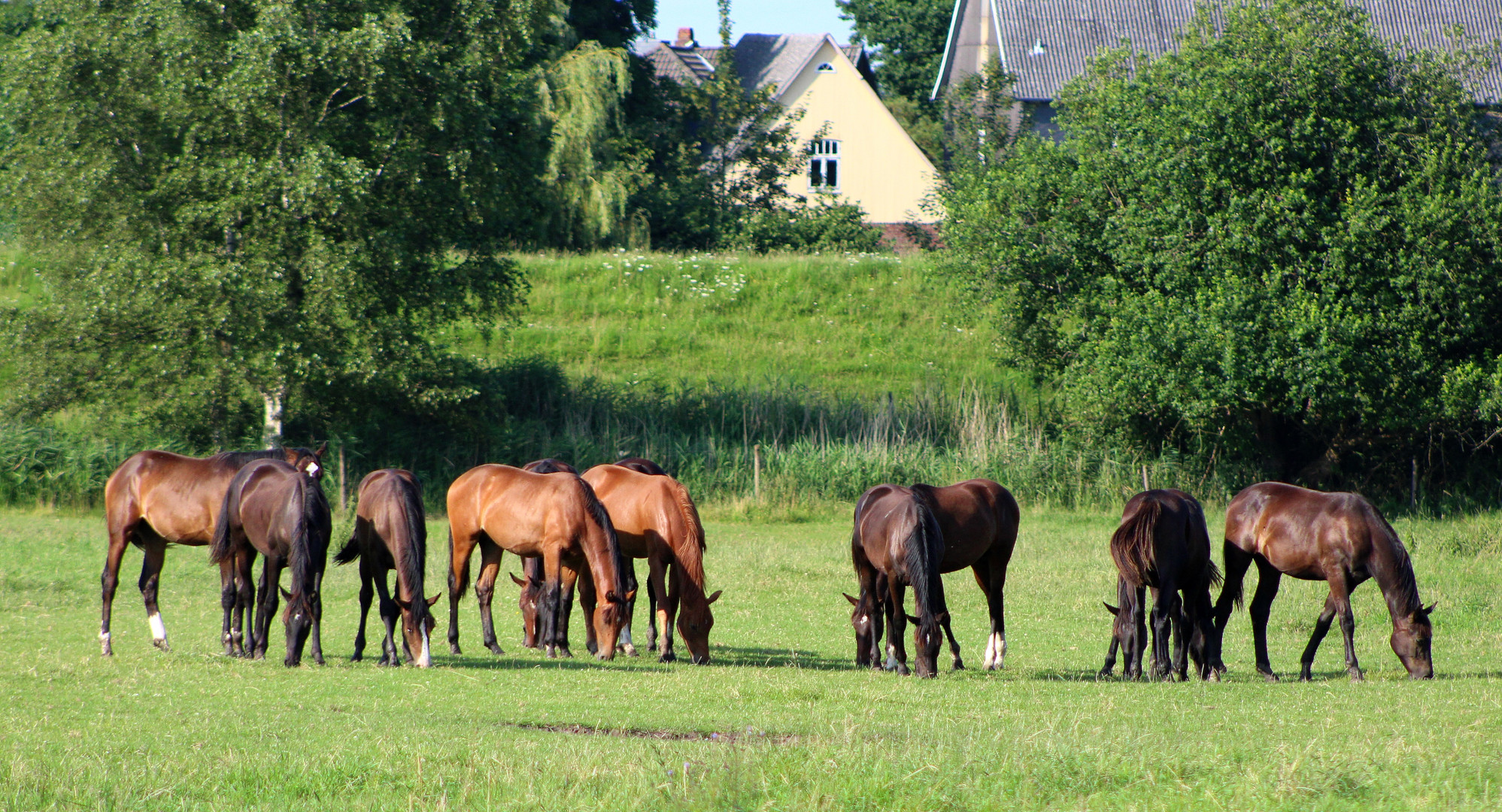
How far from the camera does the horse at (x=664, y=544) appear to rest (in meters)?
11.5

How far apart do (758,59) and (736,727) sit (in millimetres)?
57384

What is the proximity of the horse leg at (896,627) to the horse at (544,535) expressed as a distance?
2294 mm

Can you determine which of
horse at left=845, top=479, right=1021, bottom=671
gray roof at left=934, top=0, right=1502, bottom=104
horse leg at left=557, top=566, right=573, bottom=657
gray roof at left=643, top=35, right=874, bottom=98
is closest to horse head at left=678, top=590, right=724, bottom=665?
horse leg at left=557, top=566, right=573, bottom=657

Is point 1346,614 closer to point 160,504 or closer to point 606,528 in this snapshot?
point 606,528

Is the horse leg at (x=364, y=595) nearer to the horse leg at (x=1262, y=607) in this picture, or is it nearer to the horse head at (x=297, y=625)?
the horse head at (x=297, y=625)

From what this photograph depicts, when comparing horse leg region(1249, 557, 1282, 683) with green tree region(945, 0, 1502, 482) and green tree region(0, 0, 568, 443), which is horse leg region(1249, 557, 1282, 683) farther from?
green tree region(0, 0, 568, 443)

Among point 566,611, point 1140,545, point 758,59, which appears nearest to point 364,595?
point 566,611

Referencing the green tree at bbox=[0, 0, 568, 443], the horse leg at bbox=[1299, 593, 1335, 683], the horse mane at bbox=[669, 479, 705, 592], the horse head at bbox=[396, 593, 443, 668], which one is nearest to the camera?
the horse head at bbox=[396, 593, 443, 668]

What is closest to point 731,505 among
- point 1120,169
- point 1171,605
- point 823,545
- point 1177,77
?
point 823,545

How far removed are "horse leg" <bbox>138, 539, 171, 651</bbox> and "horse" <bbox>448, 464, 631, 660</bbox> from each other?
2488 millimetres

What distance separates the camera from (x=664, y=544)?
11859 millimetres

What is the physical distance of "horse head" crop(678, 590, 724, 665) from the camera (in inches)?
449

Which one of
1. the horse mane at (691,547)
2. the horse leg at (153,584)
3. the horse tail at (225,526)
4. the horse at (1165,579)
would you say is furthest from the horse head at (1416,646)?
the horse leg at (153,584)

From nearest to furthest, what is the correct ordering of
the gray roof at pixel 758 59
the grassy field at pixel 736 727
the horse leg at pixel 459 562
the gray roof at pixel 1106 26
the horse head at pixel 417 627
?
the grassy field at pixel 736 727 < the horse head at pixel 417 627 < the horse leg at pixel 459 562 < the gray roof at pixel 1106 26 < the gray roof at pixel 758 59
